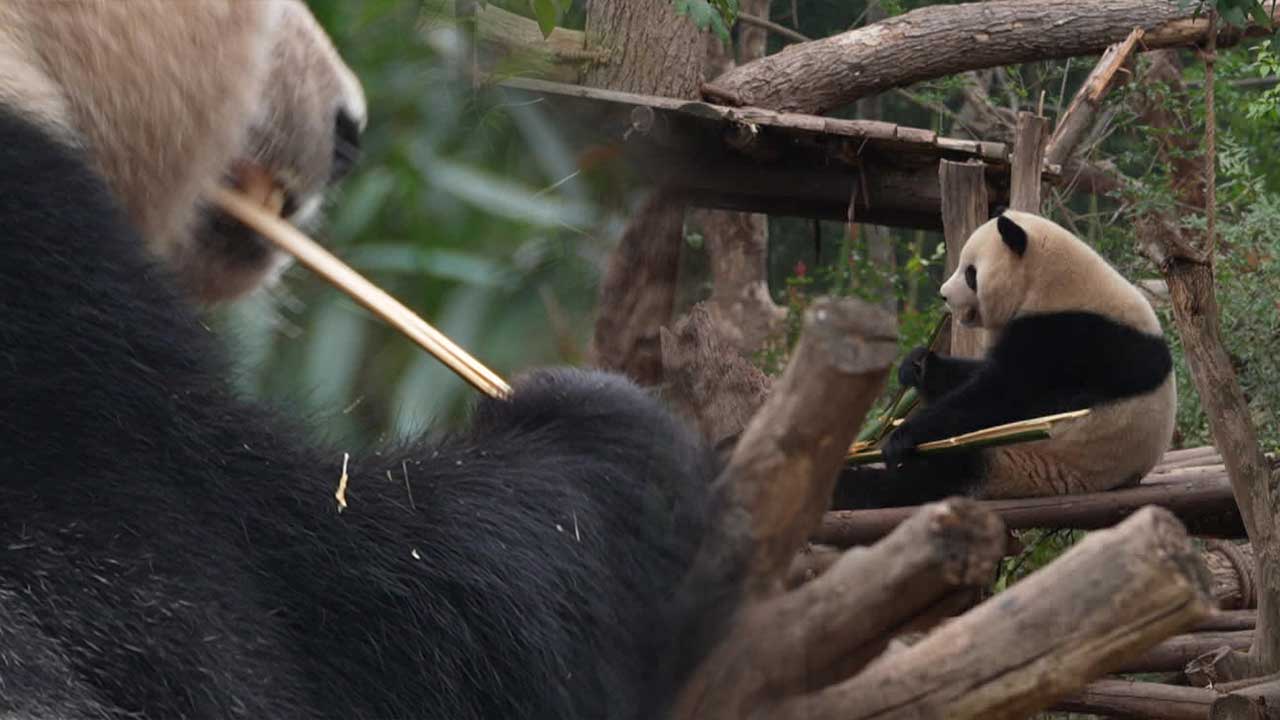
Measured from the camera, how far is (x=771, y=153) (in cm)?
458

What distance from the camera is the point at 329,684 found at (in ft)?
4.17

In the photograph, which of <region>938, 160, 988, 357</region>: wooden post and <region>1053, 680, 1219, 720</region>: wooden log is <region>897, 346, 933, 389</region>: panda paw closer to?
<region>938, 160, 988, 357</region>: wooden post

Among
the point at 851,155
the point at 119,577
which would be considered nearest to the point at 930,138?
the point at 851,155

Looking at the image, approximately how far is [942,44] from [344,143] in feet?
14.1

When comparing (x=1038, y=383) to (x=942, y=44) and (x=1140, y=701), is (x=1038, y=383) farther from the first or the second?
(x=942, y=44)

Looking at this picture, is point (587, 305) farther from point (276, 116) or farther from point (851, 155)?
point (276, 116)

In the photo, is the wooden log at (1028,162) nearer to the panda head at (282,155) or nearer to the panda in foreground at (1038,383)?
the panda in foreground at (1038,383)

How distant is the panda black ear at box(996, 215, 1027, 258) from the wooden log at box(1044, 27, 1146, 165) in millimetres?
769

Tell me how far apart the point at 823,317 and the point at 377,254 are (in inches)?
64.5

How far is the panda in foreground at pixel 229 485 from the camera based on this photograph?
1.15m

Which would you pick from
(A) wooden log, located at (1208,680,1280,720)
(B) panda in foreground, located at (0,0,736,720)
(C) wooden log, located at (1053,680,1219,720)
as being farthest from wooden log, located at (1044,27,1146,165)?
(B) panda in foreground, located at (0,0,736,720)

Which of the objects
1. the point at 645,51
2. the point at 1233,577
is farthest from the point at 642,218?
the point at 1233,577

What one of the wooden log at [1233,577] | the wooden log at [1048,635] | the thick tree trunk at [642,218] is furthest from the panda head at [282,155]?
the wooden log at [1233,577]

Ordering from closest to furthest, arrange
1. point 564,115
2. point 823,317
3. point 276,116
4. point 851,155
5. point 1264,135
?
point 823,317, point 276,116, point 564,115, point 851,155, point 1264,135
